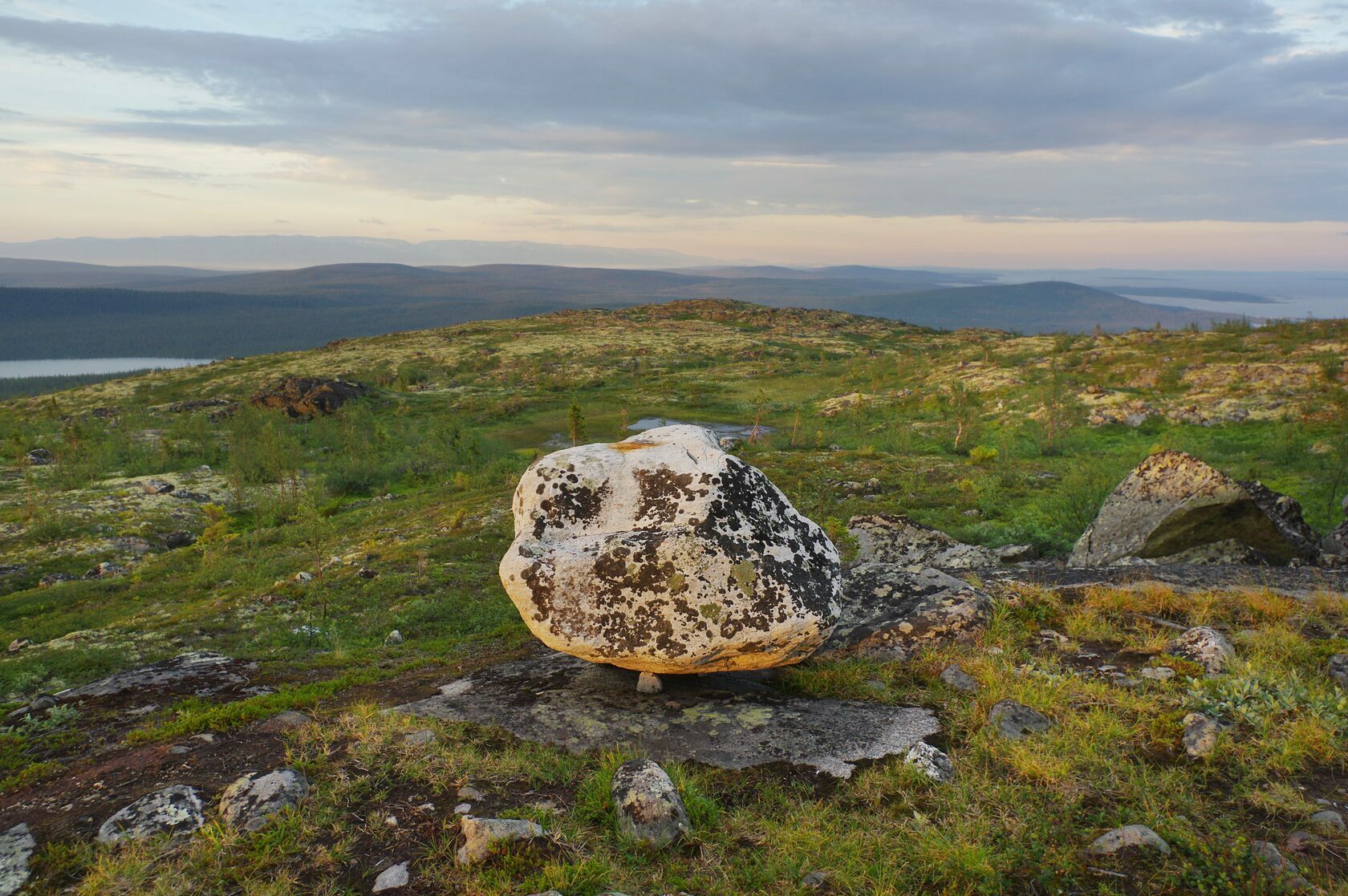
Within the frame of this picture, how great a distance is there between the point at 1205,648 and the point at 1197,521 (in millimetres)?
7329

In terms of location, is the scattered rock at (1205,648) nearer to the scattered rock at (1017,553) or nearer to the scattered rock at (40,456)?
the scattered rock at (1017,553)

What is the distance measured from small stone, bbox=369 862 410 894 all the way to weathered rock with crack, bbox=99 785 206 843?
1779 mm

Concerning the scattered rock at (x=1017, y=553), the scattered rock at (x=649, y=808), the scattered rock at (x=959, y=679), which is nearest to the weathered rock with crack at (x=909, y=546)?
the scattered rock at (x=1017, y=553)

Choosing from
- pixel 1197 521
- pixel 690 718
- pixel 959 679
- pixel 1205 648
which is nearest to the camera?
pixel 690 718

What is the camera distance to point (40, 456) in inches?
1967

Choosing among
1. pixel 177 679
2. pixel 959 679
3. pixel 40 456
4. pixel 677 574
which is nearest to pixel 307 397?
pixel 40 456

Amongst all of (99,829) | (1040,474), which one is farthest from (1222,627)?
(1040,474)

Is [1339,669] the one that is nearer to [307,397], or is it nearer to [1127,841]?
[1127,841]

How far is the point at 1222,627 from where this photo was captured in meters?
9.48

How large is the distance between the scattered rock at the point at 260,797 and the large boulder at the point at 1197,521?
15.2 m

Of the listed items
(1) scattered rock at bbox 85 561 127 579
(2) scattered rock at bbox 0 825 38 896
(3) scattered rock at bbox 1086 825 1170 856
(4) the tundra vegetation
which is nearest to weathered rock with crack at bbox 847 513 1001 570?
(4) the tundra vegetation

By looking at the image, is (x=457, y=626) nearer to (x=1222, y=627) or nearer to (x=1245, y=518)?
(x=1222, y=627)

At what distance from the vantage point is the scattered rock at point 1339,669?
7.63 meters

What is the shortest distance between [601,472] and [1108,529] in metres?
12.7
